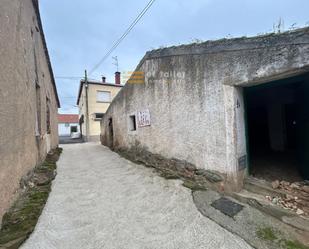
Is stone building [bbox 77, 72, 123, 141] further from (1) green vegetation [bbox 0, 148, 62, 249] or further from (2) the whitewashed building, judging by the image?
(2) the whitewashed building

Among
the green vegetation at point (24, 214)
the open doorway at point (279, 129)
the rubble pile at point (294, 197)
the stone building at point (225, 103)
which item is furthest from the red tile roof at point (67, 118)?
the rubble pile at point (294, 197)

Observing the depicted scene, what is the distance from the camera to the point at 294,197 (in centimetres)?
344

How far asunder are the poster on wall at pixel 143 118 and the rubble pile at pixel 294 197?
3.52 meters

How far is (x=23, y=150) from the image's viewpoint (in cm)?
404

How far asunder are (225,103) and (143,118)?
2.94 m

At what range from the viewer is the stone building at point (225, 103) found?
133 inches

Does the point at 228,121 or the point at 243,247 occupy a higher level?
the point at 228,121

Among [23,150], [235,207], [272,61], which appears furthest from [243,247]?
[23,150]

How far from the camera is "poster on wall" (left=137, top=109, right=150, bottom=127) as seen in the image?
5980 millimetres

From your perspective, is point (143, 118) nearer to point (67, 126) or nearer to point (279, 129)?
point (279, 129)

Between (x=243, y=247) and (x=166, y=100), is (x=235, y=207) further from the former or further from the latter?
(x=166, y=100)

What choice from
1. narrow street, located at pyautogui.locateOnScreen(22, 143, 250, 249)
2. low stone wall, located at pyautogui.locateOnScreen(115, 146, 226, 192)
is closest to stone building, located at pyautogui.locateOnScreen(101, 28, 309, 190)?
low stone wall, located at pyautogui.locateOnScreen(115, 146, 226, 192)

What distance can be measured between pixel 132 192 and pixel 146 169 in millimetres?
1528

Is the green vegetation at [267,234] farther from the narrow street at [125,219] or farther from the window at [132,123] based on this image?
the window at [132,123]
